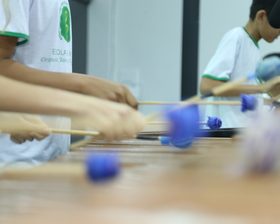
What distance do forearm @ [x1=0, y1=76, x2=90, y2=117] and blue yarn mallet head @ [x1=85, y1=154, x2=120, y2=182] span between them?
0.25 feet

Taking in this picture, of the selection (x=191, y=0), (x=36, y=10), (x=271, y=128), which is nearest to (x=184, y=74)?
(x=191, y=0)

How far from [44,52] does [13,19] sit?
0.18 meters

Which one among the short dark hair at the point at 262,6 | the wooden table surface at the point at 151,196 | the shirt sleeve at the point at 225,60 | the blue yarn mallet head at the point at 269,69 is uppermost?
the short dark hair at the point at 262,6

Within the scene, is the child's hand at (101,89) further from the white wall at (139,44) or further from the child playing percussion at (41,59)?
the white wall at (139,44)

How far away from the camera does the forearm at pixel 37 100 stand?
21.9 inches

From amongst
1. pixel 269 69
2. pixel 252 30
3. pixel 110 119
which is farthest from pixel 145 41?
pixel 110 119

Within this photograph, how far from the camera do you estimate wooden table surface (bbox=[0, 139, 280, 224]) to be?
1.32 ft

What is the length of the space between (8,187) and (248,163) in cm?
35

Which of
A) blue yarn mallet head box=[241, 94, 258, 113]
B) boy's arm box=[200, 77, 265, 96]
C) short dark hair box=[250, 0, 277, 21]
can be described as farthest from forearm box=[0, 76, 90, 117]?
short dark hair box=[250, 0, 277, 21]

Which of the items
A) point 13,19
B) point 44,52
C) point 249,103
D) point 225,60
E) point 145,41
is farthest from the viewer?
point 145,41

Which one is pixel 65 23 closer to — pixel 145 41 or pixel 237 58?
pixel 237 58

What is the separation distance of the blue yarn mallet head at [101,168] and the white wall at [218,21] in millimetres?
2666

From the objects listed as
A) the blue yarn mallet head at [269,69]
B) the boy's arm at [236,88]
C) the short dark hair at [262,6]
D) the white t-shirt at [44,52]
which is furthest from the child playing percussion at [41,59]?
the short dark hair at [262,6]

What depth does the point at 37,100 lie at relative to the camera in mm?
558
